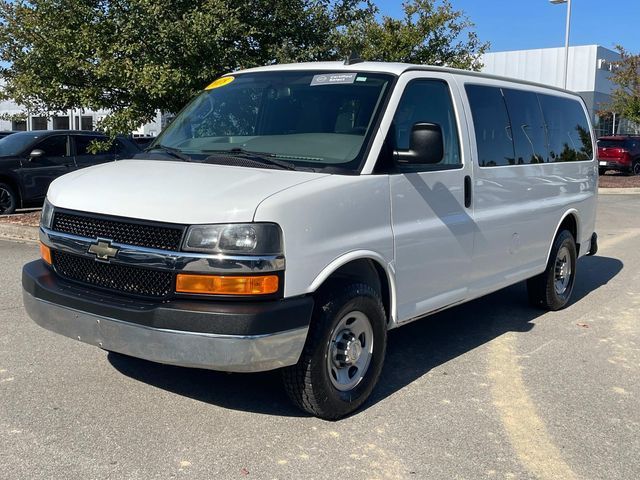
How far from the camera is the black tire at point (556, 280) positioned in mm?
6898

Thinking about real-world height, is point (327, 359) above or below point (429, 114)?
below

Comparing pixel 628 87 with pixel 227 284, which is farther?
pixel 628 87

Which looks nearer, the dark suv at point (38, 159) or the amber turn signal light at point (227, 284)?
the amber turn signal light at point (227, 284)

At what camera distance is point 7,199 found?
13.1 metres

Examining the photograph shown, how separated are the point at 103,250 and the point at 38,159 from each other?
34.2ft

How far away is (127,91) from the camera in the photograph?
10484mm

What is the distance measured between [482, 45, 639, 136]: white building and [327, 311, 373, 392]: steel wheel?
4391cm

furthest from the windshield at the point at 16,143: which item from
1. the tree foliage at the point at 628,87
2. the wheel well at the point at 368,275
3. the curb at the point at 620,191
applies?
the tree foliage at the point at 628,87

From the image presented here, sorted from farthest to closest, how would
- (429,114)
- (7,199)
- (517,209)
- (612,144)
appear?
(612,144) < (7,199) < (517,209) < (429,114)

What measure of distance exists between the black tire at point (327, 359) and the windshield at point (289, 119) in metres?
0.78

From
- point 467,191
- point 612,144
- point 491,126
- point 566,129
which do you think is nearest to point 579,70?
point 612,144

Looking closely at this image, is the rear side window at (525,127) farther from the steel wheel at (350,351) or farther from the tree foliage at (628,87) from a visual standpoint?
the tree foliage at (628,87)

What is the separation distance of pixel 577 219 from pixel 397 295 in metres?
3.54

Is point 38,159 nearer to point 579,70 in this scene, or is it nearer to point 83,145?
point 83,145
